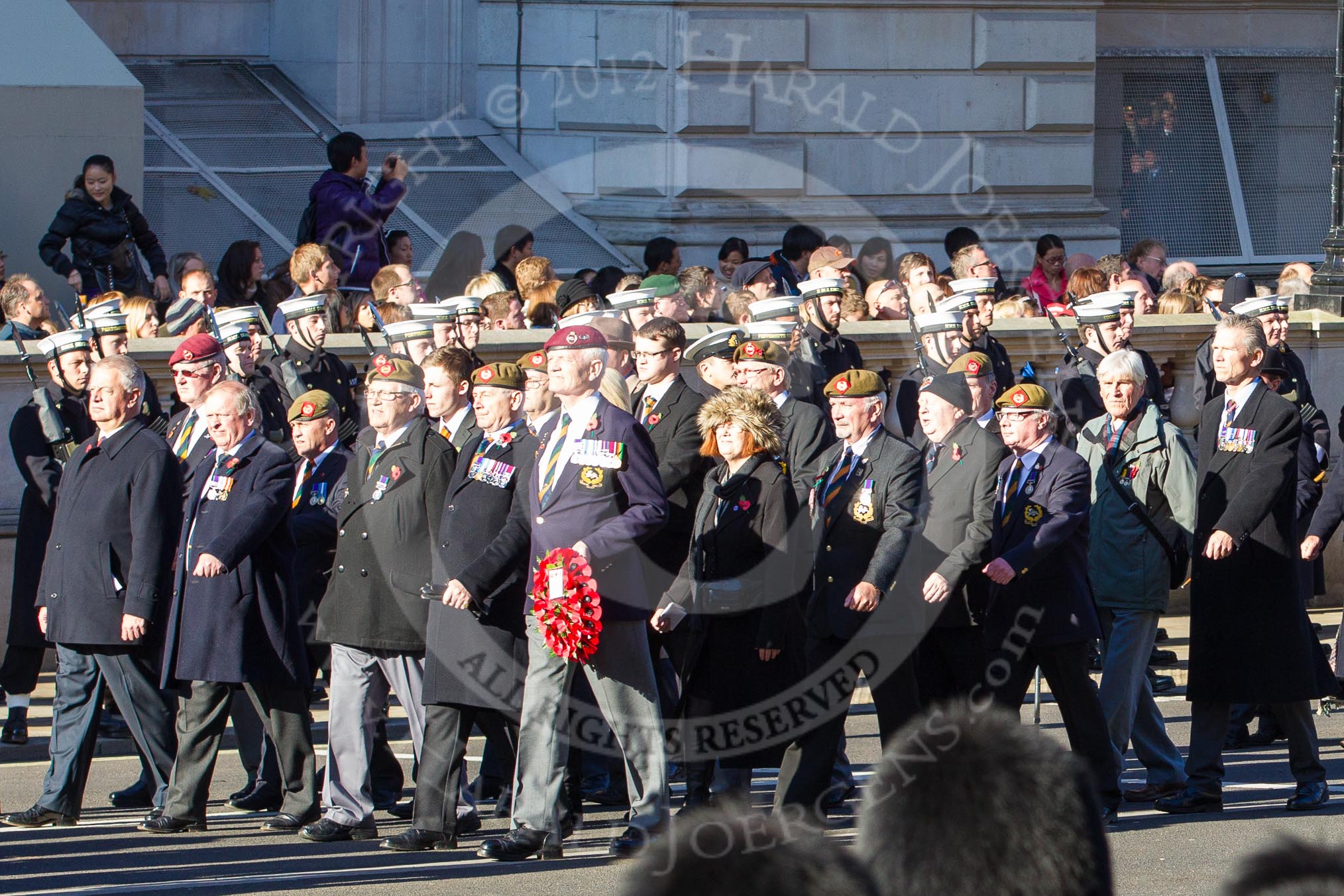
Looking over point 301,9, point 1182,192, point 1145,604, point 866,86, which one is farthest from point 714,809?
point 1182,192

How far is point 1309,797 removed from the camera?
8109 millimetres

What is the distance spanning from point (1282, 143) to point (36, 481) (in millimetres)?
14674

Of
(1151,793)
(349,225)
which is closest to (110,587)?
(1151,793)

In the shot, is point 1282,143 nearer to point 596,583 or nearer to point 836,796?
point 836,796

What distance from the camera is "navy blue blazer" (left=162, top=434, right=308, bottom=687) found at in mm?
8062

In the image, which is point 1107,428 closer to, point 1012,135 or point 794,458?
point 794,458

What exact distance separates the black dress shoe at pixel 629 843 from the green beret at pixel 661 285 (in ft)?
11.9

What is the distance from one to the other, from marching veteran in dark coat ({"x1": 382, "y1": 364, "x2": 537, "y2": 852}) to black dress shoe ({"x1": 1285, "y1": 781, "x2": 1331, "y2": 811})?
2.92 meters

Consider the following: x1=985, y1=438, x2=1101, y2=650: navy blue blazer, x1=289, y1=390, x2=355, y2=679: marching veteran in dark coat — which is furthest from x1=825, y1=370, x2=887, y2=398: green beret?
x1=289, y1=390, x2=355, y2=679: marching veteran in dark coat

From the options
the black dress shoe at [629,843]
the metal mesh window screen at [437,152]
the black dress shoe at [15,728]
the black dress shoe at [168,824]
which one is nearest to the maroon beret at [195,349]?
the black dress shoe at [15,728]

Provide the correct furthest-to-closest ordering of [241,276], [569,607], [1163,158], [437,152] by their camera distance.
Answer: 1. [1163,158]
2. [437,152]
3. [241,276]
4. [569,607]

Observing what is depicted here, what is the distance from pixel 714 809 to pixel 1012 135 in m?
16.1

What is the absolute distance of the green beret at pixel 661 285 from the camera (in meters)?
10.7

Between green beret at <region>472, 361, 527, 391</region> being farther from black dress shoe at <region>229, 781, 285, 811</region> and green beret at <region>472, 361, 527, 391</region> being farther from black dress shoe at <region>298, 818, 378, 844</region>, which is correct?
black dress shoe at <region>229, 781, 285, 811</region>
